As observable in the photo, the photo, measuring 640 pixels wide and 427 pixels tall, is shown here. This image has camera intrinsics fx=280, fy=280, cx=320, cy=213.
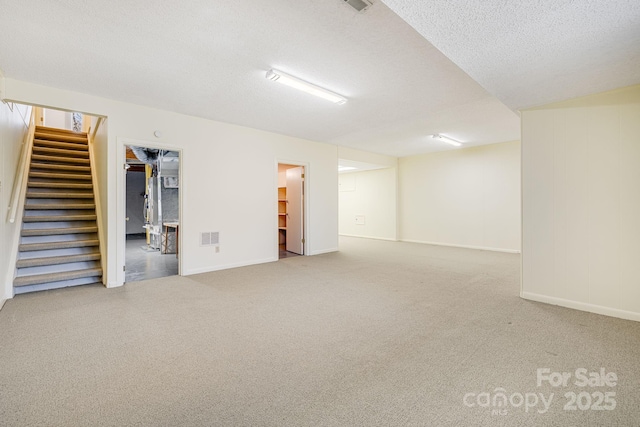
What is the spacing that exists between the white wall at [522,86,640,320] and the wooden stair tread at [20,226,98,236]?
6.26 metres

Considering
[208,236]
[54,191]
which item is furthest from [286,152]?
[54,191]

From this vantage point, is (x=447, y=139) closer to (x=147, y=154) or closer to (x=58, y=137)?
(x=147, y=154)

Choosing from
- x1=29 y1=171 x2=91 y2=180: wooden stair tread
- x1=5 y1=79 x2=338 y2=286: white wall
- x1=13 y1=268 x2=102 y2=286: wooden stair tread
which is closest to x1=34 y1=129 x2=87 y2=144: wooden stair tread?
x1=29 y1=171 x2=91 y2=180: wooden stair tread

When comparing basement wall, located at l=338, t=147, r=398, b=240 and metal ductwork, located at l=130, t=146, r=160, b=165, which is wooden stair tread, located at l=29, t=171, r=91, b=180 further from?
basement wall, located at l=338, t=147, r=398, b=240

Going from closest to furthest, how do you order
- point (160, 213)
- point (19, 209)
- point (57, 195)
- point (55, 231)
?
point (19, 209) < point (55, 231) < point (57, 195) < point (160, 213)

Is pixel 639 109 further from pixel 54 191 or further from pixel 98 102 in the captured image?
pixel 54 191

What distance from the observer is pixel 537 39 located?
1987mm

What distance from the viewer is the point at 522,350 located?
2.15 m

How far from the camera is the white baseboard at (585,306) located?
2750 mm

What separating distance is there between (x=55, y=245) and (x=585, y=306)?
22.3 feet

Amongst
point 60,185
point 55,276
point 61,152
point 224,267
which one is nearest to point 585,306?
point 224,267

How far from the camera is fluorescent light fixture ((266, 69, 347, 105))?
294 cm

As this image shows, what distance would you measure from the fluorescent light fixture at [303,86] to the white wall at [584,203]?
2.29 metres

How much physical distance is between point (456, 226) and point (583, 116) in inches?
184
